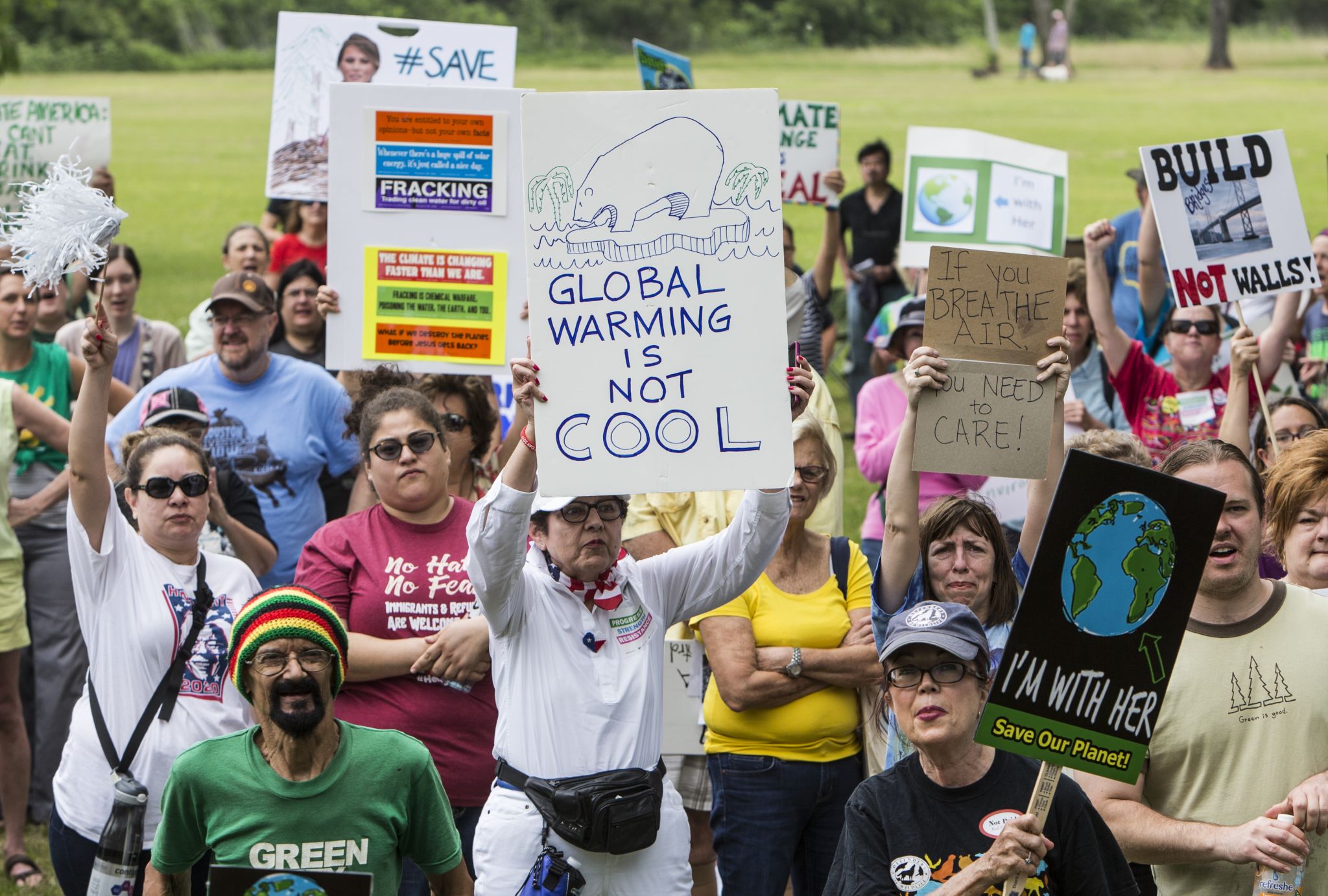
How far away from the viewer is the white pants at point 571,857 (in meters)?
4.12

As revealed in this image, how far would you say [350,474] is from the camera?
21.7ft

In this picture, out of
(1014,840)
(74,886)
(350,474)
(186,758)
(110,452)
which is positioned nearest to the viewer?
(1014,840)

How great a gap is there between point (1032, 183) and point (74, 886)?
5.76 m

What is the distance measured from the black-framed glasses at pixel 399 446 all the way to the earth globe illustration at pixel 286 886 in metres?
1.76

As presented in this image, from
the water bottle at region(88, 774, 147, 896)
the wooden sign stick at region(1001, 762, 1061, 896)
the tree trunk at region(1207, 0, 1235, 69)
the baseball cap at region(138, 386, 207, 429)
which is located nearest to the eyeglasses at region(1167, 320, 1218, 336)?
the wooden sign stick at region(1001, 762, 1061, 896)

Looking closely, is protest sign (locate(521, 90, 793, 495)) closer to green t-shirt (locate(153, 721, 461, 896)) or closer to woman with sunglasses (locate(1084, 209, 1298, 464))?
green t-shirt (locate(153, 721, 461, 896))

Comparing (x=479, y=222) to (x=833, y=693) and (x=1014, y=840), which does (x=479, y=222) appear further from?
(x=1014, y=840)

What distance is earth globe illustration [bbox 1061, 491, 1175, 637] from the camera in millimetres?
3396

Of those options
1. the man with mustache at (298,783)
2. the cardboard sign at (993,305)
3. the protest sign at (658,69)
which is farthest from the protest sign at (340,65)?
the man with mustache at (298,783)

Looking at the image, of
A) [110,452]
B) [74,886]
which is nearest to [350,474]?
[110,452]

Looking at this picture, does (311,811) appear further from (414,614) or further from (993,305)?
(993,305)

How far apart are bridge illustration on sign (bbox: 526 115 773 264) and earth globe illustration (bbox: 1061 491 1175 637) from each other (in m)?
1.22

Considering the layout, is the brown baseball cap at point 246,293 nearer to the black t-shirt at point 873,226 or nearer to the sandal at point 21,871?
the sandal at point 21,871

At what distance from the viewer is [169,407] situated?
5.96 meters
